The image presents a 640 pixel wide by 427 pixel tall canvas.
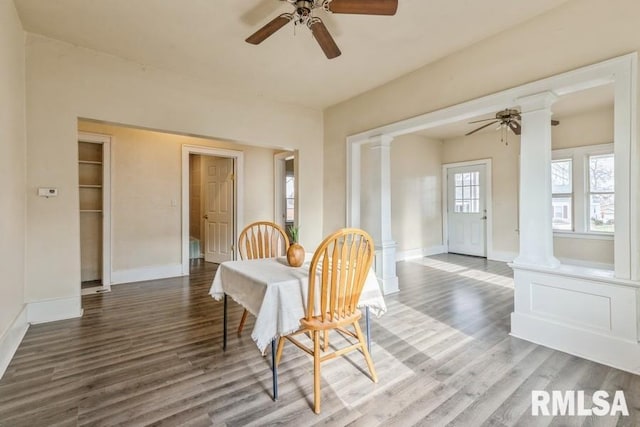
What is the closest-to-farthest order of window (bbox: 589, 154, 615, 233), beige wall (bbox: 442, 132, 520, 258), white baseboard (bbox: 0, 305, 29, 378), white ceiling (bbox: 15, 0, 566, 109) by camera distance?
white baseboard (bbox: 0, 305, 29, 378) < white ceiling (bbox: 15, 0, 566, 109) < window (bbox: 589, 154, 615, 233) < beige wall (bbox: 442, 132, 520, 258)

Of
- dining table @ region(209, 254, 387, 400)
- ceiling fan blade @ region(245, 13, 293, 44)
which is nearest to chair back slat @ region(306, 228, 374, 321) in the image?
dining table @ region(209, 254, 387, 400)

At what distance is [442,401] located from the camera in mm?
1794

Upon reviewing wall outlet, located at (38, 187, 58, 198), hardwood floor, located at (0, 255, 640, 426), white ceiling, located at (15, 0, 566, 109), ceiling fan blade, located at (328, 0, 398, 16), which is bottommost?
hardwood floor, located at (0, 255, 640, 426)

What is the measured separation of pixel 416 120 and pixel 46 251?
4.29m

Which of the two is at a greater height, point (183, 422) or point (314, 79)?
point (314, 79)

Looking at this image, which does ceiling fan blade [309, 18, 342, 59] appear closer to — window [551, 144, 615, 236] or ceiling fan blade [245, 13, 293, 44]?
ceiling fan blade [245, 13, 293, 44]

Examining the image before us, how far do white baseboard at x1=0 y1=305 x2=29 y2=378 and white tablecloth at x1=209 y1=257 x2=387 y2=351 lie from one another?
160cm

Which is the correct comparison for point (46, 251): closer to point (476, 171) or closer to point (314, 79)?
point (314, 79)

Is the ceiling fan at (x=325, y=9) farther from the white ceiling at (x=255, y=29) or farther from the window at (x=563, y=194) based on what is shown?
the window at (x=563, y=194)

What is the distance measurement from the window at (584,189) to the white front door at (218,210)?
576cm

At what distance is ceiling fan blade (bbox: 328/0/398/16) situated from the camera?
1906 millimetres

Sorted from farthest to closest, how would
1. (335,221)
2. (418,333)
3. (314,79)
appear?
(335,221) → (314,79) → (418,333)

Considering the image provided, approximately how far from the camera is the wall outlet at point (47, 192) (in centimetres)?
298

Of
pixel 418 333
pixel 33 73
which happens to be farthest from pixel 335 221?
pixel 33 73
